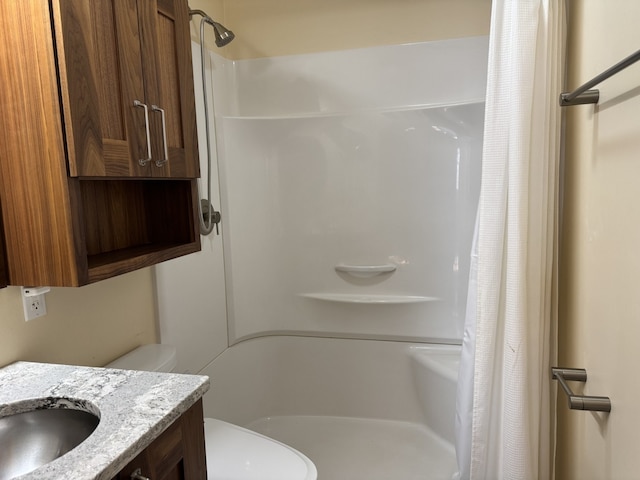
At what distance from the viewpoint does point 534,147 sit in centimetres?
121

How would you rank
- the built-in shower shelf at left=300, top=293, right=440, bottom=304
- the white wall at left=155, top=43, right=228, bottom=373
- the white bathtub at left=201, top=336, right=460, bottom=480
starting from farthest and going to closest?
1. the built-in shower shelf at left=300, top=293, right=440, bottom=304
2. the white bathtub at left=201, top=336, right=460, bottom=480
3. the white wall at left=155, top=43, right=228, bottom=373

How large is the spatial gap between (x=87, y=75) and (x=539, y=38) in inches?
44.6

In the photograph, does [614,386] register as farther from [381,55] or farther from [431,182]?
[381,55]

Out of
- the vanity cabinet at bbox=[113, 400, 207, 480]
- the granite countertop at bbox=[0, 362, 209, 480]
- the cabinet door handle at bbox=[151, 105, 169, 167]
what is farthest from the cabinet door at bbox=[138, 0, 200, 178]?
the vanity cabinet at bbox=[113, 400, 207, 480]

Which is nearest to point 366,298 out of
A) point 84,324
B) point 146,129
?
point 84,324

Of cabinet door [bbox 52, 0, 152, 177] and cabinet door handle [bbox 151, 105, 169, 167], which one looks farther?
cabinet door handle [bbox 151, 105, 169, 167]

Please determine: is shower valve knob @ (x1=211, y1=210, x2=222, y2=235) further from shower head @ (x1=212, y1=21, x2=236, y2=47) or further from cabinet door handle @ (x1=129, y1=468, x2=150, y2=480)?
cabinet door handle @ (x1=129, y1=468, x2=150, y2=480)

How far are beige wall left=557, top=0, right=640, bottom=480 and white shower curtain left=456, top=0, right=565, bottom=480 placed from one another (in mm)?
51

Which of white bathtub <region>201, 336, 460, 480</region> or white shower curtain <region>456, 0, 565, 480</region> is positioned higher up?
white shower curtain <region>456, 0, 565, 480</region>

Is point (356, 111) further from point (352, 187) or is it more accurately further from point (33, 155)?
point (33, 155)

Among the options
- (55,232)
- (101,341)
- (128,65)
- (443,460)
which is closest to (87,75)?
(128,65)

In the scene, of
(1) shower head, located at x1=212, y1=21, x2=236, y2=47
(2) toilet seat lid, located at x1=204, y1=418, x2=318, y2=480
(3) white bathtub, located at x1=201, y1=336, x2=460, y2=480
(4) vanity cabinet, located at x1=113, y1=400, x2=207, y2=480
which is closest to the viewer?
(4) vanity cabinet, located at x1=113, y1=400, x2=207, y2=480

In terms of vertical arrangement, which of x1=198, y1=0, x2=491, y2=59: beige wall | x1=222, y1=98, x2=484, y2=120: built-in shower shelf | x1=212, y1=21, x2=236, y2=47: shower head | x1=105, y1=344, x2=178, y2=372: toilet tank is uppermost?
x1=198, y1=0, x2=491, y2=59: beige wall

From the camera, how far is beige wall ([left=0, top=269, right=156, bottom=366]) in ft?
3.85
